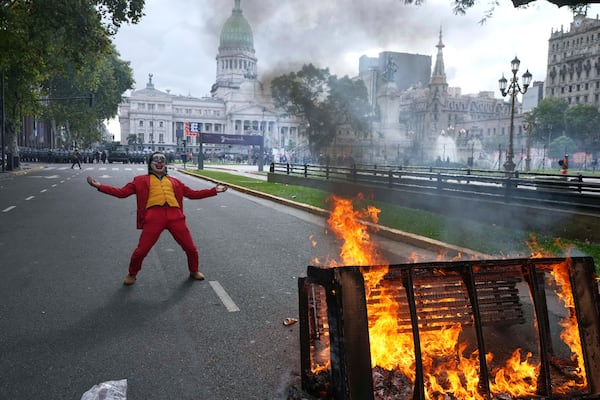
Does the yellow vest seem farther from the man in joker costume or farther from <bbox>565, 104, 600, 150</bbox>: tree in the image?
<bbox>565, 104, 600, 150</bbox>: tree

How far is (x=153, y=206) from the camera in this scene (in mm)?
5672

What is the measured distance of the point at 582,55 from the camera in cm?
9038

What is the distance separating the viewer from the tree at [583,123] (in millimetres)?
70125

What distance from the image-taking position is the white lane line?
16.0 ft

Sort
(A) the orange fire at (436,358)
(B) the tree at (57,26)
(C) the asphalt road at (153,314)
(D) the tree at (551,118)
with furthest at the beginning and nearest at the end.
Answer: (D) the tree at (551,118), (B) the tree at (57,26), (C) the asphalt road at (153,314), (A) the orange fire at (436,358)

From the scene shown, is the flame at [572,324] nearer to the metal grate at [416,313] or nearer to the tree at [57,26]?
the metal grate at [416,313]

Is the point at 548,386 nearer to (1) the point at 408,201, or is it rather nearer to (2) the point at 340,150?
(1) the point at 408,201

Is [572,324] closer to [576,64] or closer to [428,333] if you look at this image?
[428,333]

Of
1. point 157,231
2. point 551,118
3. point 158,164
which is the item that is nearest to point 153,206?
point 157,231

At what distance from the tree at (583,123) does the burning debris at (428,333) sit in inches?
2989

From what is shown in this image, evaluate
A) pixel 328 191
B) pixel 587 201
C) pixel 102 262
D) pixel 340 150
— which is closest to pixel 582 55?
pixel 340 150

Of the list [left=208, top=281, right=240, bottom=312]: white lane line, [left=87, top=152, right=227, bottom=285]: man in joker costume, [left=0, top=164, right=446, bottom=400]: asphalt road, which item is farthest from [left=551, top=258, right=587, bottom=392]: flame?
[left=87, top=152, right=227, bottom=285]: man in joker costume

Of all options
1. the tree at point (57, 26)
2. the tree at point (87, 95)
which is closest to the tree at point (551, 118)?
the tree at point (87, 95)

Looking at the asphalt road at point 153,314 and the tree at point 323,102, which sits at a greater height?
the tree at point 323,102
